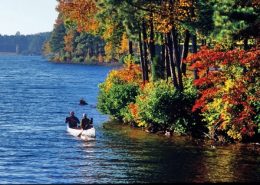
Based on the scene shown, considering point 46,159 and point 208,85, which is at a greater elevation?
point 208,85

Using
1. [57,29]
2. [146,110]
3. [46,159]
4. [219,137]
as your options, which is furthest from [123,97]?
[57,29]

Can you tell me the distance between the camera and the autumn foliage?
1359 inches

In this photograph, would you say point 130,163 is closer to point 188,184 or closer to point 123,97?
point 188,184

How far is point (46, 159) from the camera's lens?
33.4 m

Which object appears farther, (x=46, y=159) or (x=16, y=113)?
(x=16, y=113)

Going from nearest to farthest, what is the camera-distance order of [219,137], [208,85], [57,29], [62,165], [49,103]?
[62,165]
[219,137]
[208,85]
[49,103]
[57,29]

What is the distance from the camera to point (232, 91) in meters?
Result: 35.2

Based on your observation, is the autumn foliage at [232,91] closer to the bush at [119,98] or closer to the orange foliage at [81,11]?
the bush at [119,98]

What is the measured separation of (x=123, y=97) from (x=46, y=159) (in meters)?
14.8

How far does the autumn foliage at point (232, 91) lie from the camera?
113ft

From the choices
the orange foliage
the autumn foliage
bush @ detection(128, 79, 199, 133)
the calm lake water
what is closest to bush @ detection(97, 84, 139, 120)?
the calm lake water

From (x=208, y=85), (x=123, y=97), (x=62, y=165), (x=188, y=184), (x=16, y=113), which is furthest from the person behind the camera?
(x=16, y=113)

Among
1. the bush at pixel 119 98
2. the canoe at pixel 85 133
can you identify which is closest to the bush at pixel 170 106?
the canoe at pixel 85 133

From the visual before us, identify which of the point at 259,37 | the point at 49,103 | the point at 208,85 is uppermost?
the point at 259,37
